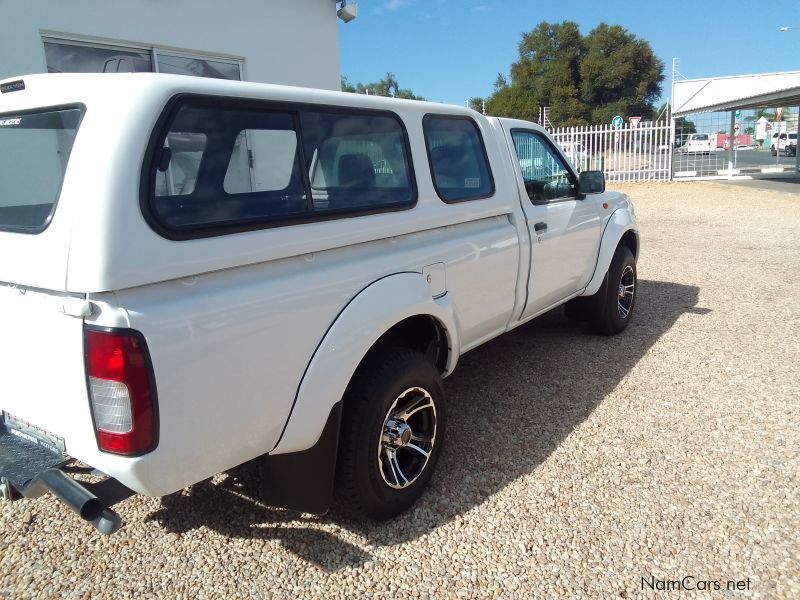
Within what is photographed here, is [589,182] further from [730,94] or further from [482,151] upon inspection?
[730,94]

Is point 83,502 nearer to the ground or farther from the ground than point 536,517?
farther from the ground

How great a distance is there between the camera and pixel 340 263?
2436 millimetres

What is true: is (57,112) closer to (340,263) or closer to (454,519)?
(340,263)

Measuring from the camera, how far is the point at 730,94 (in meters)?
24.3

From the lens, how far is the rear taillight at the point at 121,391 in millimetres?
1740

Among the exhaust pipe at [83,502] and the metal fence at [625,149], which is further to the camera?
the metal fence at [625,149]

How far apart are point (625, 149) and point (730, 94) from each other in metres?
7.55

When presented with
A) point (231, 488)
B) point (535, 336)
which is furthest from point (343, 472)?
point (535, 336)

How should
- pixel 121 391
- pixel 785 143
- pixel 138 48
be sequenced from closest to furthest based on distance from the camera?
pixel 121 391
pixel 138 48
pixel 785 143

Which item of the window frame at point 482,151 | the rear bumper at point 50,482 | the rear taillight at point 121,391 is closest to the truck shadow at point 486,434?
the rear bumper at point 50,482

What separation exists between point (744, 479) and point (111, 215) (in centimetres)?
311

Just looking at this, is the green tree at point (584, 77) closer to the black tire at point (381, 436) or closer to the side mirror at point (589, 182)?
the side mirror at point (589, 182)

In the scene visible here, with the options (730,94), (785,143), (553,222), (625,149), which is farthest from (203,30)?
→ (785,143)

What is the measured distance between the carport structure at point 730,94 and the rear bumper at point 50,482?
24607 millimetres
